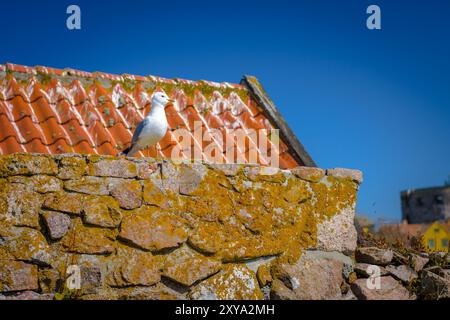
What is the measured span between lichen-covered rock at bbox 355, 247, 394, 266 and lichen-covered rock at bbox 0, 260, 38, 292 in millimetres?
2543

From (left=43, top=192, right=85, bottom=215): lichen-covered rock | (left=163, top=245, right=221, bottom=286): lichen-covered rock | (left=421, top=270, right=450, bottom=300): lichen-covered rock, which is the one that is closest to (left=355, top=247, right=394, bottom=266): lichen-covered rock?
(left=421, top=270, right=450, bottom=300): lichen-covered rock

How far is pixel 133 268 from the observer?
3.01 metres

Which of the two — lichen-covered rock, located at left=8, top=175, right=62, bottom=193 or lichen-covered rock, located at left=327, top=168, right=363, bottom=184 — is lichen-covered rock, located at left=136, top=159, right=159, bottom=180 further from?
lichen-covered rock, located at left=327, top=168, right=363, bottom=184

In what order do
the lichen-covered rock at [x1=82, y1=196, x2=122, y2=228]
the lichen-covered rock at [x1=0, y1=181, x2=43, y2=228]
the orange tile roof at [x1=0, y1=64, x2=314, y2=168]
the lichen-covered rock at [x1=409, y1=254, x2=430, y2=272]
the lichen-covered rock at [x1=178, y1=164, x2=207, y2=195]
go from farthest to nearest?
the orange tile roof at [x1=0, y1=64, x2=314, y2=168], the lichen-covered rock at [x1=409, y1=254, x2=430, y2=272], the lichen-covered rock at [x1=178, y1=164, x2=207, y2=195], the lichen-covered rock at [x1=82, y1=196, x2=122, y2=228], the lichen-covered rock at [x1=0, y1=181, x2=43, y2=228]

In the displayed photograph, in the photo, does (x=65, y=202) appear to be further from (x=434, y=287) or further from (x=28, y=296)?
(x=434, y=287)

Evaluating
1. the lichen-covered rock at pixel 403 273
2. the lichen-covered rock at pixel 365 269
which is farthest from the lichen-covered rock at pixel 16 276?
the lichen-covered rock at pixel 403 273

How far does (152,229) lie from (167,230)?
0.11m

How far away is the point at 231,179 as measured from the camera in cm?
344

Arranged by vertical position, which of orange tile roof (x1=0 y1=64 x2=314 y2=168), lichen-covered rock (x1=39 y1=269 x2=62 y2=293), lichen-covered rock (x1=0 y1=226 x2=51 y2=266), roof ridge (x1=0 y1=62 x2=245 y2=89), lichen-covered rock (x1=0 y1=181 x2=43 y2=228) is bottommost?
lichen-covered rock (x1=39 y1=269 x2=62 y2=293)

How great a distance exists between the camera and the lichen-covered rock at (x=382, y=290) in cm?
349

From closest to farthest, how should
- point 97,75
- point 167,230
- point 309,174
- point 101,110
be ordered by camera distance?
1. point 167,230
2. point 309,174
3. point 101,110
4. point 97,75

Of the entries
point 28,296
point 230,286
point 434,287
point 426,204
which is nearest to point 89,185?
point 28,296

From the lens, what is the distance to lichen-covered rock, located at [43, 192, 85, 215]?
299 centimetres
